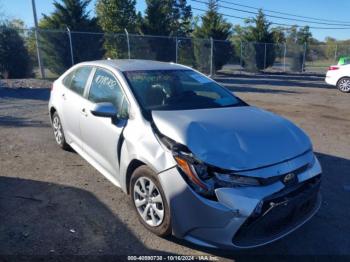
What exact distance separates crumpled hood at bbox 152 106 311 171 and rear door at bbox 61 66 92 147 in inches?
63.9

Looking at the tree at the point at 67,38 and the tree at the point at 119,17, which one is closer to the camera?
the tree at the point at 67,38

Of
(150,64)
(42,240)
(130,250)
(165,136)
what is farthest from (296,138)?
(42,240)

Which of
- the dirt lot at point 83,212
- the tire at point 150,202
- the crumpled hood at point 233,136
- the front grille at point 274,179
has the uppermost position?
the crumpled hood at point 233,136

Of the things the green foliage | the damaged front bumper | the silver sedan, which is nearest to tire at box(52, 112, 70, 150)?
the silver sedan

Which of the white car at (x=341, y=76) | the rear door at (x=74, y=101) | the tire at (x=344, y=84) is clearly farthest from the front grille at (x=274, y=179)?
the tire at (x=344, y=84)

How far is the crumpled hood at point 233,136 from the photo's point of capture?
292cm

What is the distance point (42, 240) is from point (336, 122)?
25.1 ft

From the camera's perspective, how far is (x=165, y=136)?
3221 mm

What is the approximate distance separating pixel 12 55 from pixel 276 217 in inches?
665

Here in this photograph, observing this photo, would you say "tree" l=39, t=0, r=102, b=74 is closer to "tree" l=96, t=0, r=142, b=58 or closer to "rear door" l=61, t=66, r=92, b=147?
"tree" l=96, t=0, r=142, b=58

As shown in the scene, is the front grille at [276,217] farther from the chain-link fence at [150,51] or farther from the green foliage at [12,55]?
the green foliage at [12,55]

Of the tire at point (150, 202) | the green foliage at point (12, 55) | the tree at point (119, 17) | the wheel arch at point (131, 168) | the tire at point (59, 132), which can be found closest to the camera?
the tire at point (150, 202)

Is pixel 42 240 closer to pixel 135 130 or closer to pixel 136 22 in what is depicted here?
pixel 135 130

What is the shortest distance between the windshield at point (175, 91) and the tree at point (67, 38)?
1296 cm
